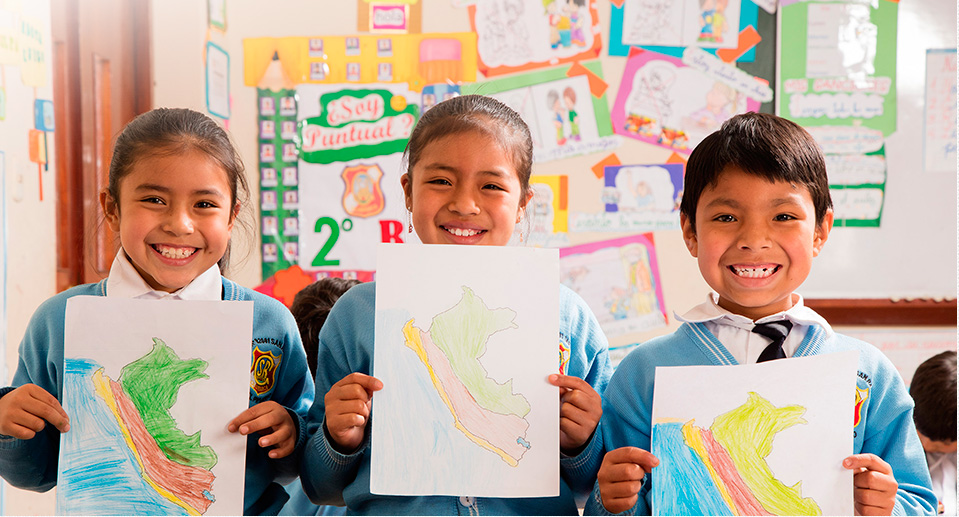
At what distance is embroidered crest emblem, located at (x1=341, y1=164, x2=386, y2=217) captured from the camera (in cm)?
234

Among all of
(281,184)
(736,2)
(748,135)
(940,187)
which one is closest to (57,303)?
(748,135)

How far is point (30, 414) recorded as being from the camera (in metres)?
0.88

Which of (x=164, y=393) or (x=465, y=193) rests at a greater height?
(x=465, y=193)

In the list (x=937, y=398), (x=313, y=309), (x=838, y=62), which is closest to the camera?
(x=313, y=309)

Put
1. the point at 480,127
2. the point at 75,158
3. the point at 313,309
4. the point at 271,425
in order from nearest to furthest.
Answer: the point at 271,425, the point at 480,127, the point at 313,309, the point at 75,158

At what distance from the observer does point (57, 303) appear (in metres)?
0.99

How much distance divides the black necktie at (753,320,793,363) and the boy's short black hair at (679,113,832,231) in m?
0.15

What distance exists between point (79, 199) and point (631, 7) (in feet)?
5.67

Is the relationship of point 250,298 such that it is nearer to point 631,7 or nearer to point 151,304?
A: point 151,304

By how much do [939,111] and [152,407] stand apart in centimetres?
244

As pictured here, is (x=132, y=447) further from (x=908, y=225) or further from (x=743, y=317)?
(x=908, y=225)

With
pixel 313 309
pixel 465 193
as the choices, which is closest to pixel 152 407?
pixel 465 193

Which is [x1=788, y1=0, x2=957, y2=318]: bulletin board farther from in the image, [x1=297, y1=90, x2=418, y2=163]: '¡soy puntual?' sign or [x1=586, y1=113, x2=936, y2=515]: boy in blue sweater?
[x1=586, y1=113, x2=936, y2=515]: boy in blue sweater

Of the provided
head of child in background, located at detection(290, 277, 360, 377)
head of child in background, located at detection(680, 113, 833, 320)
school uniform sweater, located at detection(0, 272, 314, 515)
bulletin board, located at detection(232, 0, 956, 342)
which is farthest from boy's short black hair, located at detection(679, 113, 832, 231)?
bulletin board, located at detection(232, 0, 956, 342)
